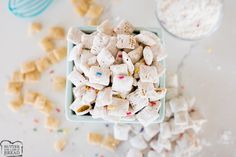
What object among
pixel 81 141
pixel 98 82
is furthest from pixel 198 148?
pixel 98 82

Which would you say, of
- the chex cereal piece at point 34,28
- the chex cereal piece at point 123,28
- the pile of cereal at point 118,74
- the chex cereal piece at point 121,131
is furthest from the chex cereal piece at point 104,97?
the chex cereal piece at point 34,28

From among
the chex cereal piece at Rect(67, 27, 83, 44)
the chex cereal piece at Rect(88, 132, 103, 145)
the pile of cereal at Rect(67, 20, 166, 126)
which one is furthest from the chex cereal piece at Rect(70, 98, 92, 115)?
the chex cereal piece at Rect(88, 132, 103, 145)

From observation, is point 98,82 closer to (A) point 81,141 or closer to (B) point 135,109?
(B) point 135,109

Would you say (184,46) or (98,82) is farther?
(184,46)

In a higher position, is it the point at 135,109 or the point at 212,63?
the point at 212,63

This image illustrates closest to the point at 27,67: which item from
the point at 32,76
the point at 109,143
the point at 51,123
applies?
the point at 32,76

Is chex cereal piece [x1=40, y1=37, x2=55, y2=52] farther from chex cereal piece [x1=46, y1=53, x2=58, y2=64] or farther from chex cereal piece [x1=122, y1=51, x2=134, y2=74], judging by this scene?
chex cereal piece [x1=122, y1=51, x2=134, y2=74]

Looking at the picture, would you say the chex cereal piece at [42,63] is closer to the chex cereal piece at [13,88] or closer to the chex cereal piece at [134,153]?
the chex cereal piece at [13,88]
